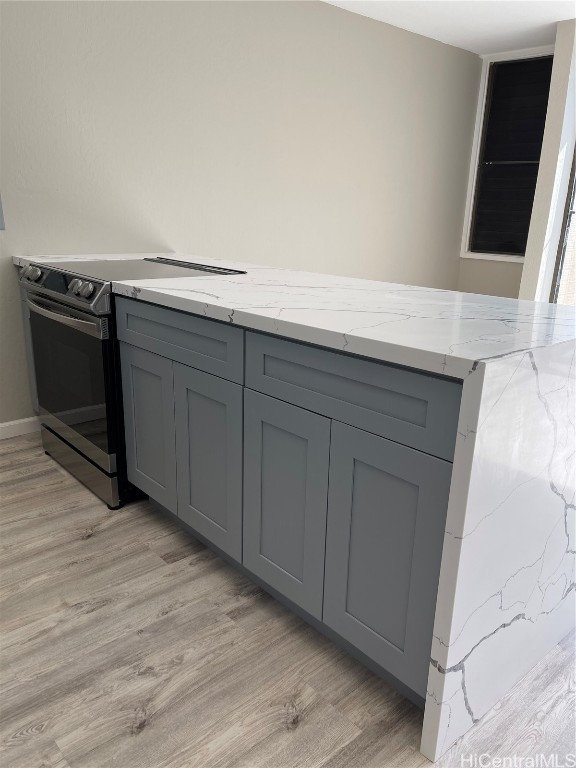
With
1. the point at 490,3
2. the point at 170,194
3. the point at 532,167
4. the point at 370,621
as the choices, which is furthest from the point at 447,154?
the point at 370,621

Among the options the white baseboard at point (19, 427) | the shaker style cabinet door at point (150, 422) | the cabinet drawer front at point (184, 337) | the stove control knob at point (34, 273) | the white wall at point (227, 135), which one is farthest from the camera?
the white baseboard at point (19, 427)

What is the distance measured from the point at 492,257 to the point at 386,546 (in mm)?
4227

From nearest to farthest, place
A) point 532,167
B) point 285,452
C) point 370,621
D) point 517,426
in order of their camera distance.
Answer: point 517,426 < point 370,621 < point 285,452 < point 532,167

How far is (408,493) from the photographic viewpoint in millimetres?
1229

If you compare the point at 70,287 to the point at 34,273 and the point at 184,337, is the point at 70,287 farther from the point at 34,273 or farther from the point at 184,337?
the point at 184,337

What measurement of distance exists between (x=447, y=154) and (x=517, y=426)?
13.6 feet

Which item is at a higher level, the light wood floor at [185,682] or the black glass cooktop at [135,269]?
the black glass cooktop at [135,269]

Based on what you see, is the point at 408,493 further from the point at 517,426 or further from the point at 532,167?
the point at 532,167

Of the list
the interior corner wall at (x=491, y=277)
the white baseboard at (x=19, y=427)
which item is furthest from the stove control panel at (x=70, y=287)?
the interior corner wall at (x=491, y=277)

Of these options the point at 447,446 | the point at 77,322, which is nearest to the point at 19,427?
the point at 77,322

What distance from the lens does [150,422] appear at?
81.6 inches

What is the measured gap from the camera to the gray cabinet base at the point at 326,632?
4.48 ft

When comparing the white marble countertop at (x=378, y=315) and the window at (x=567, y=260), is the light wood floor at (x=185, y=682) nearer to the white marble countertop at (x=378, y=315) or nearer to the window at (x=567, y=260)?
the white marble countertop at (x=378, y=315)

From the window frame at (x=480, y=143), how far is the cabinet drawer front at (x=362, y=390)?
12.8 ft
